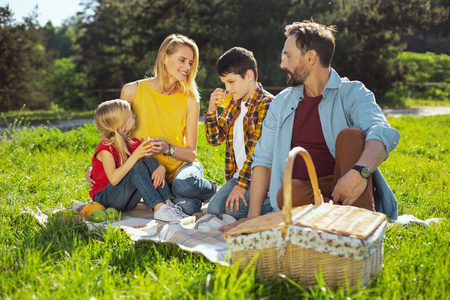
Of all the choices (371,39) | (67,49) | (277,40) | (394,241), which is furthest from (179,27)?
(67,49)

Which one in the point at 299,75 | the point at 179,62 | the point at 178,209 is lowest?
the point at 178,209

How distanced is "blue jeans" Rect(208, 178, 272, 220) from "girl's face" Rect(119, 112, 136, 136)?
954mm

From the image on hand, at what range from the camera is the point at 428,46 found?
37.7 m

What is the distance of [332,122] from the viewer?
10.5 feet

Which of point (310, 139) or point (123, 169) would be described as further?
point (123, 169)

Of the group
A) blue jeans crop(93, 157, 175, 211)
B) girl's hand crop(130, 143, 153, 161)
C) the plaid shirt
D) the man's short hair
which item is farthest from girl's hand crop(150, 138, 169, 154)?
the man's short hair

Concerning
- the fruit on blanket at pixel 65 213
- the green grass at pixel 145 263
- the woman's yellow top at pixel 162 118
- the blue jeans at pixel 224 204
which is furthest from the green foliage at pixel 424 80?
the fruit on blanket at pixel 65 213

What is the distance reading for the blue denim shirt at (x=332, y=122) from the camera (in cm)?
304

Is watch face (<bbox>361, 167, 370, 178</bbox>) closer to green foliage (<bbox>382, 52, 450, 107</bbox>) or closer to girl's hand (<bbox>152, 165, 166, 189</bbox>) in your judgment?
girl's hand (<bbox>152, 165, 166, 189</bbox>)

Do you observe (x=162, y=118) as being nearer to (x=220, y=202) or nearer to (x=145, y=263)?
(x=220, y=202)

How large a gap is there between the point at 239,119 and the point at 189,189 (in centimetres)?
74

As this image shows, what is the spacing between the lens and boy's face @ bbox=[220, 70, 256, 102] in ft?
12.3

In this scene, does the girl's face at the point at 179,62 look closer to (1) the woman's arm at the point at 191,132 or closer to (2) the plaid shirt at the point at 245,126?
(1) the woman's arm at the point at 191,132

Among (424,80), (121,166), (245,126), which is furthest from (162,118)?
(424,80)
